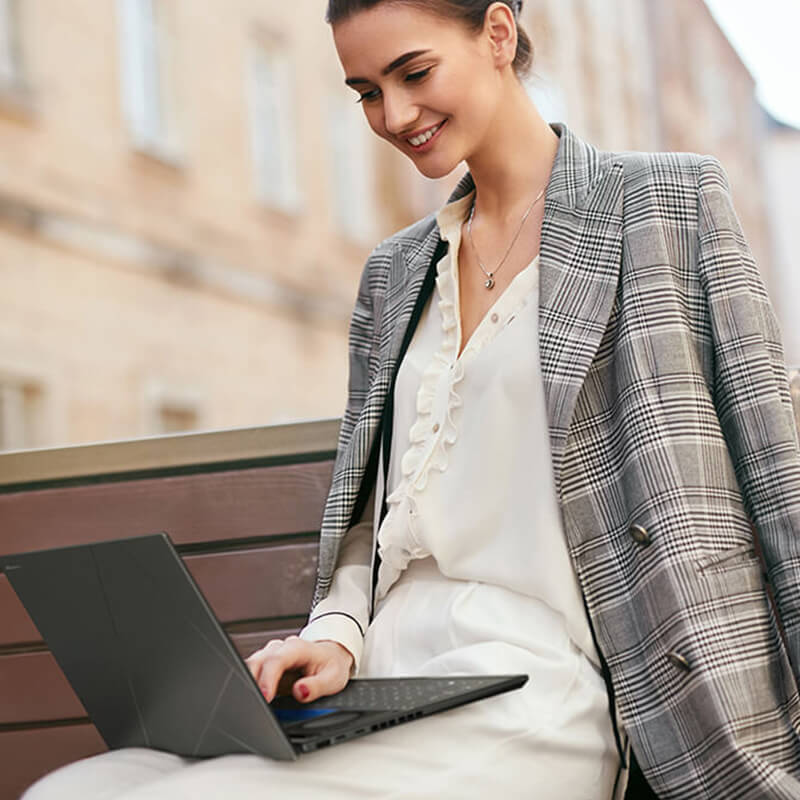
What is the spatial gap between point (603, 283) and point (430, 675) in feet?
1.81

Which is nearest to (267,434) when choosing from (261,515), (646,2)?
(261,515)

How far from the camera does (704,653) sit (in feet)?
5.64

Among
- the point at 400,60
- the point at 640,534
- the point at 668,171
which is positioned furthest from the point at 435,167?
the point at 640,534

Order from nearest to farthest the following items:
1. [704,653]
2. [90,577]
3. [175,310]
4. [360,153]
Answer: [90,577], [704,653], [175,310], [360,153]

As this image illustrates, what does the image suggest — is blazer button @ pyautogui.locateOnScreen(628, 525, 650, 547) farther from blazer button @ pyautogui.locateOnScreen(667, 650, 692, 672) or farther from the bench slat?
the bench slat

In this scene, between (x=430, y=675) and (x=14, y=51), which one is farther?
(x=14, y=51)

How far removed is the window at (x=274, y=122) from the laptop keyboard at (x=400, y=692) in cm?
1482

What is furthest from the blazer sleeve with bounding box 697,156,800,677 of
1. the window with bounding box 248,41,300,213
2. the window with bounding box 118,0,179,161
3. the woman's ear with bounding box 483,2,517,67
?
the window with bounding box 248,41,300,213

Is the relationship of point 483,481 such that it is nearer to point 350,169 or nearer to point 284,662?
point 284,662

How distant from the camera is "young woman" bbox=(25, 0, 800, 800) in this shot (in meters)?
1.71

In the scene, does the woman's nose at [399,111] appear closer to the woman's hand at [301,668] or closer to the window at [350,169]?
the woman's hand at [301,668]

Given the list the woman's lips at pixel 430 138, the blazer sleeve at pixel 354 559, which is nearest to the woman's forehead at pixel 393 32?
the woman's lips at pixel 430 138

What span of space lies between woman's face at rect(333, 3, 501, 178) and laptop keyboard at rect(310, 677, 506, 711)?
2.23 feet

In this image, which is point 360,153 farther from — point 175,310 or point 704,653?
point 704,653
